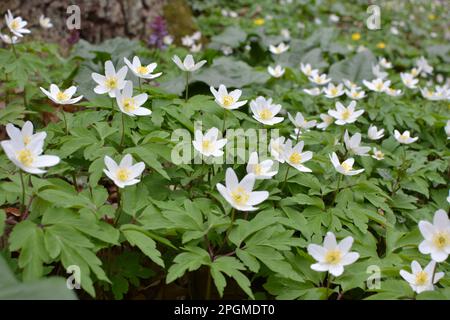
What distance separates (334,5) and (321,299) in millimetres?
7690

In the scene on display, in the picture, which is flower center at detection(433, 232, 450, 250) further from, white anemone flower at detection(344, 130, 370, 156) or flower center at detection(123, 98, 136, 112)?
flower center at detection(123, 98, 136, 112)

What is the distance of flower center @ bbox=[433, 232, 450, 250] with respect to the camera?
1.87 metres

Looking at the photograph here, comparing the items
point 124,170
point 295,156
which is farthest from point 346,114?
point 124,170

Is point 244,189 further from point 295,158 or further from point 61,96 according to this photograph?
point 61,96

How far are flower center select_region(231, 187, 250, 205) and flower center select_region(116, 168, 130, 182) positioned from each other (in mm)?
455

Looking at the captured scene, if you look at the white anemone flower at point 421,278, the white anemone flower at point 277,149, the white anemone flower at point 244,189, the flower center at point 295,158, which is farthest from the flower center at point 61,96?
the white anemone flower at point 421,278

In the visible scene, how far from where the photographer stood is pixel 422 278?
1883mm

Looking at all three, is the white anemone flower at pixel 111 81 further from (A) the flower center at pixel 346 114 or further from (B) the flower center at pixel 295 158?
(A) the flower center at pixel 346 114

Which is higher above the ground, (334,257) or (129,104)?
(129,104)

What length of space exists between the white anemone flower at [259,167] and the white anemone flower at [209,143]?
0.51 ft

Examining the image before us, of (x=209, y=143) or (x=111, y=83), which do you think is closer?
(x=209, y=143)

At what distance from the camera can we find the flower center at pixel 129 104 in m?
2.27

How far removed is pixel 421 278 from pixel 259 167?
831 mm

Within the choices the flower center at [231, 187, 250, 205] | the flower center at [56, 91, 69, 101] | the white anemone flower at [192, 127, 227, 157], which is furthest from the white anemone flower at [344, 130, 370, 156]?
the flower center at [56, 91, 69, 101]
